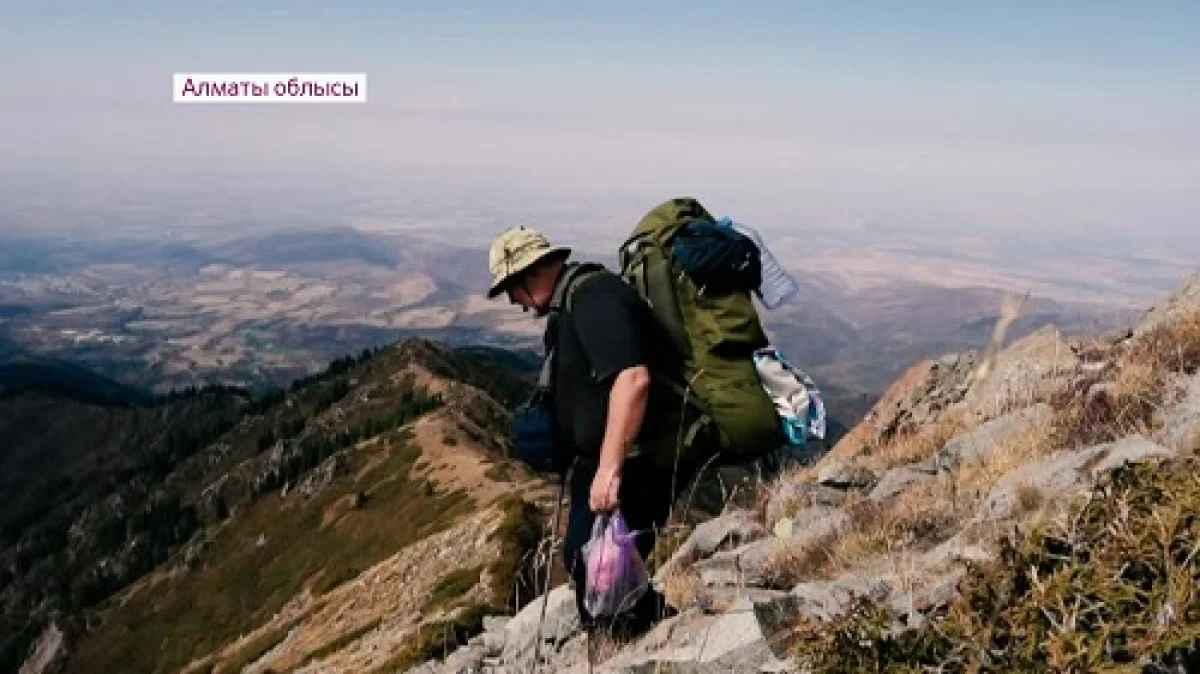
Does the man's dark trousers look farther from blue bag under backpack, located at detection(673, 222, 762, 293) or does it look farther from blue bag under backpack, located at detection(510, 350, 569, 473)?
blue bag under backpack, located at detection(673, 222, 762, 293)

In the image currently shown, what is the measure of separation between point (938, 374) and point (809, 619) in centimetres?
1866

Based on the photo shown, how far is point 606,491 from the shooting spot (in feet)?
22.1

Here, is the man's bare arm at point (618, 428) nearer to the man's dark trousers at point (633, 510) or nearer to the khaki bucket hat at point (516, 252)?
the man's dark trousers at point (633, 510)

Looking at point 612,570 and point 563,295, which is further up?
point 563,295

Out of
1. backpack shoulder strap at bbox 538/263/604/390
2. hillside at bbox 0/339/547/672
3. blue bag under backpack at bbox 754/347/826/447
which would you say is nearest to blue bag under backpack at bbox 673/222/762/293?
blue bag under backpack at bbox 754/347/826/447

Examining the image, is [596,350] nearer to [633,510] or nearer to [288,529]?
[633,510]

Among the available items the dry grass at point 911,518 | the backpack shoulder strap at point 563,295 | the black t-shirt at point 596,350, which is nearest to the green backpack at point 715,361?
the black t-shirt at point 596,350

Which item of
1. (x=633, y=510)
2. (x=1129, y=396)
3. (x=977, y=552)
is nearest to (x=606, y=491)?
(x=633, y=510)

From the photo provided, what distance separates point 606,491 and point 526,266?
6.04 ft

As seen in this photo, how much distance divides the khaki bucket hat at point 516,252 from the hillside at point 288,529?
30355 millimetres

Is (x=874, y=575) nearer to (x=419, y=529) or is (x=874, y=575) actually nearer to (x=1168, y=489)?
(x=1168, y=489)

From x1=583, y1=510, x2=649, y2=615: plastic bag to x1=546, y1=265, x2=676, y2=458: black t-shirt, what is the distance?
30.4 inches

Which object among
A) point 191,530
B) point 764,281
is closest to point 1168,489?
point 764,281

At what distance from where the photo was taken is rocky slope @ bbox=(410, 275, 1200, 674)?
11.6ft
